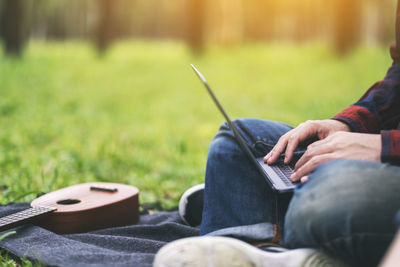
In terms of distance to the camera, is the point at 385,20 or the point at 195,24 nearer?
the point at 195,24

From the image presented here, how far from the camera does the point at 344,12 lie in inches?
578

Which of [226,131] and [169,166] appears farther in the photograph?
[169,166]

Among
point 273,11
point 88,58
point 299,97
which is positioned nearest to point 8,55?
point 88,58

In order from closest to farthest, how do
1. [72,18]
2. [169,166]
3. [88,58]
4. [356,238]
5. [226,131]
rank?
[356,238] → [226,131] → [169,166] → [88,58] → [72,18]

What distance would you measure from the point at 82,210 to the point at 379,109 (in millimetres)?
1479

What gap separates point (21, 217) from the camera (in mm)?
2098

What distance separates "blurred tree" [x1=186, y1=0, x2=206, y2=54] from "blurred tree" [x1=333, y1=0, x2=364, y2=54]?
14.7 ft

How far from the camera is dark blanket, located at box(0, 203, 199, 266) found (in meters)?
1.74

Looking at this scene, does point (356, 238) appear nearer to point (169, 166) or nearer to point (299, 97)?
point (169, 166)

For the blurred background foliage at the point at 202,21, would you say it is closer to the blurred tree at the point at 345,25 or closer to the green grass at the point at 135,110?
the blurred tree at the point at 345,25

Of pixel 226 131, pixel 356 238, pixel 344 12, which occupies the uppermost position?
pixel 344 12

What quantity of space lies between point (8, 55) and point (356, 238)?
11.6m

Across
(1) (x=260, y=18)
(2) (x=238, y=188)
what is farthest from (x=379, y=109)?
(1) (x=260, y=18)

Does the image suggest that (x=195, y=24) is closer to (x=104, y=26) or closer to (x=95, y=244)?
(x=104, y=26)
